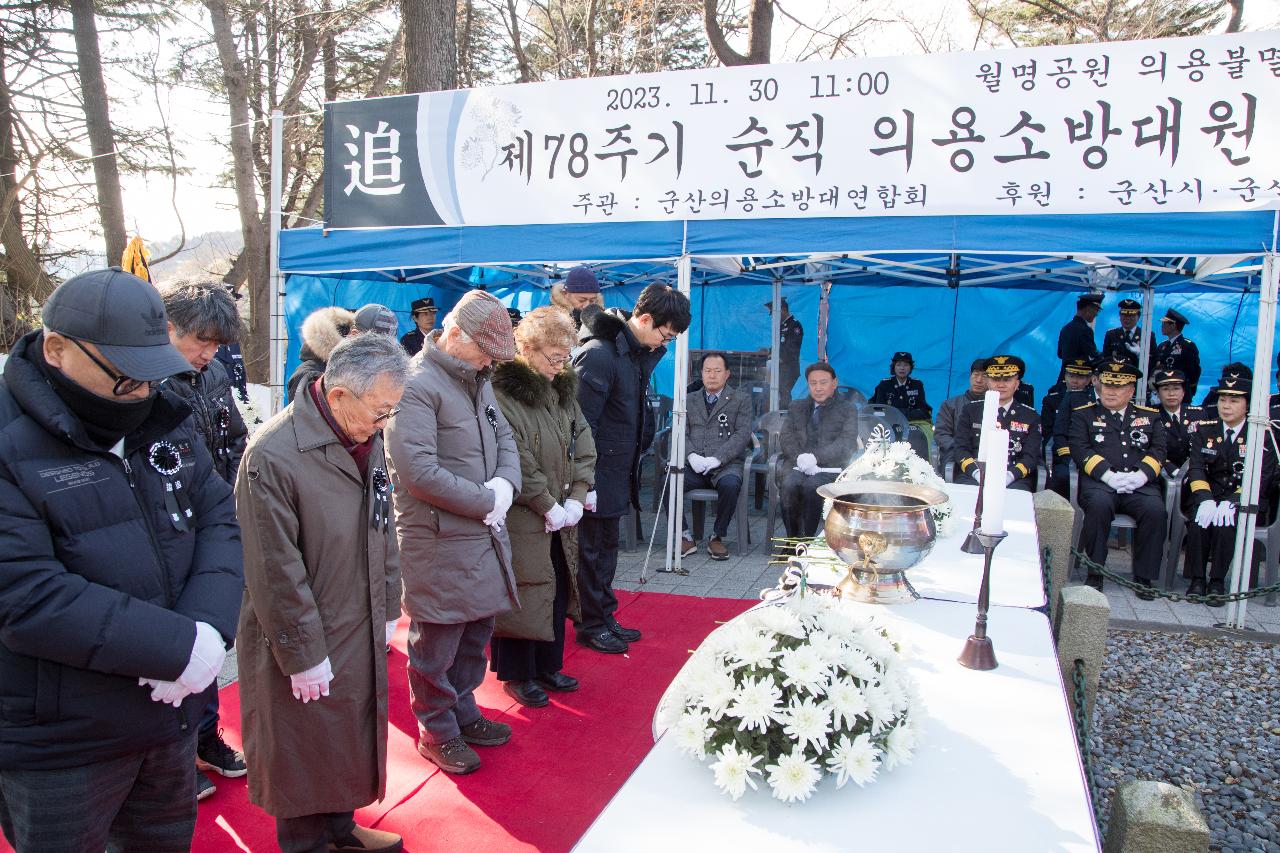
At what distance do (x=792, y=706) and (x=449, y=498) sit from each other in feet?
5.28

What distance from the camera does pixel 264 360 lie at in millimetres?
14102

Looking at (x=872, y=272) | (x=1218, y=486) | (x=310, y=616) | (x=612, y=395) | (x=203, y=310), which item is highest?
(x=872, y=272)

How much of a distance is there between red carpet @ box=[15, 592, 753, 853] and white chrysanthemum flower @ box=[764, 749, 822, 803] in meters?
0.92

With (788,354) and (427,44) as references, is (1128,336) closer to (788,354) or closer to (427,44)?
(788,354)

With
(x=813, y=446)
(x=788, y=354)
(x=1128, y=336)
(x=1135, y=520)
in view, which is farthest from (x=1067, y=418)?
(x=788, y=354)

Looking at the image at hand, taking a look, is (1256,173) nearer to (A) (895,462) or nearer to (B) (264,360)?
(A) (895,462)

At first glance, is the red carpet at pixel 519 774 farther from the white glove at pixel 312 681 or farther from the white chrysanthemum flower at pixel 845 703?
the white chrysanthemum flower at pixel 845 703

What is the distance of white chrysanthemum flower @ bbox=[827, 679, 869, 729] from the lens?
56.1 inches

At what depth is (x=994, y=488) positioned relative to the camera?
2.11 m

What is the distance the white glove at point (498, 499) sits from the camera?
2895 mm

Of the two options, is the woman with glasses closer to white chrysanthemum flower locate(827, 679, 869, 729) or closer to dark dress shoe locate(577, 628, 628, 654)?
dark dress shoe locate(577, 628, 628, 654)

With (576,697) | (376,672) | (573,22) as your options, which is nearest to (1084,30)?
(573,22)

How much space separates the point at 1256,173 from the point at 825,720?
15.0 feet

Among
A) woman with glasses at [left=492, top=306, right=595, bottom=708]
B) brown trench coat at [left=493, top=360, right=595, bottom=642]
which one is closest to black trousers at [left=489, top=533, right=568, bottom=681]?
woman with glasses at [left=492, top=306, right=595, bottom=708]
